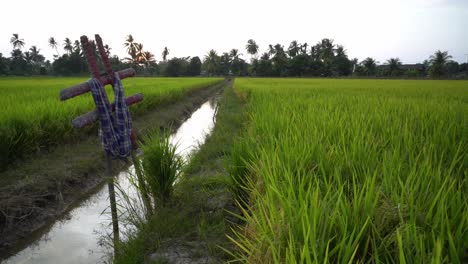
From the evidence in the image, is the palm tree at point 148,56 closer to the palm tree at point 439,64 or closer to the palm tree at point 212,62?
the palm tree at point 212,62

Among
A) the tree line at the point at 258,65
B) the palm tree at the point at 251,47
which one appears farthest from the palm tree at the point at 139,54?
the palm tree at the point at 251,47

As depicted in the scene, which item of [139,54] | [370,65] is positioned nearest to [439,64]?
[370,65]

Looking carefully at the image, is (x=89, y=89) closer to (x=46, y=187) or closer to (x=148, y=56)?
(x=46, y=187)

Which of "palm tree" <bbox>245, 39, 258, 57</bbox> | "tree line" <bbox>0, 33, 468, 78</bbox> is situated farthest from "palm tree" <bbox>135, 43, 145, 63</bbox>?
"palm tree" <bbox>245, 39, 258, 57</bbox>

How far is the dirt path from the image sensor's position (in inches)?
113

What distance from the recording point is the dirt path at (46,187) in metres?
2.87

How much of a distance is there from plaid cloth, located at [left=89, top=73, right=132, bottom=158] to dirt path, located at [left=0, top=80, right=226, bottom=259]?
0.47 metres

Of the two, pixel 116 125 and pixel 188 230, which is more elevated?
pixel 116 125

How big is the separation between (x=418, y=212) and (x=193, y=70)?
57.6 m

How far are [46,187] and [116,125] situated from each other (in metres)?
1.38

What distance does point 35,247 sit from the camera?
9.03 feet

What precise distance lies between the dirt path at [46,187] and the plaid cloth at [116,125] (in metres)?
0.47

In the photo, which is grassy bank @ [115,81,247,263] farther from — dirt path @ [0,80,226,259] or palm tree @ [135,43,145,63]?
palm tree @ [135,43,145,63]

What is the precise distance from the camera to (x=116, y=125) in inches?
114
